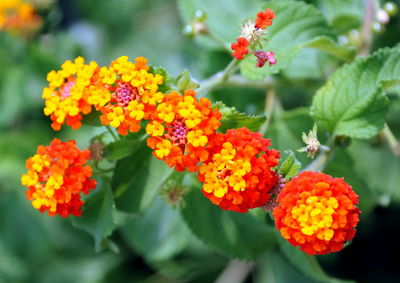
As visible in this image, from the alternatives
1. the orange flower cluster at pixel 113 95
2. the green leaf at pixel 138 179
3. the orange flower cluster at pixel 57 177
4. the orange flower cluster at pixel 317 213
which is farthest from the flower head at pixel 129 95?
the orange flower cluster at pixel 317 213

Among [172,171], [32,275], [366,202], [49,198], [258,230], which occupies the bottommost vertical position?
[32,275]

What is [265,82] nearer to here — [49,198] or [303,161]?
[303,161]

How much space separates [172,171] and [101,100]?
0.90ft

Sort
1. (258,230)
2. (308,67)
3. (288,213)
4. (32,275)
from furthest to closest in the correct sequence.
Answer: (32,275), (308,67), (258,230), (288,213)

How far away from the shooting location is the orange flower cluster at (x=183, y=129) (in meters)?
1.10

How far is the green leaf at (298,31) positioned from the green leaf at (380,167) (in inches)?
25.5

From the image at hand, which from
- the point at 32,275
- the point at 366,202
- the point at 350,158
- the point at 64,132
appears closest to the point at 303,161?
the point at 350,158

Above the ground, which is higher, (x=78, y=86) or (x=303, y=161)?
(x=78, y=86)

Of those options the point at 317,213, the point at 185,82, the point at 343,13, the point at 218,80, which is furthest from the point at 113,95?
the point at 343,13

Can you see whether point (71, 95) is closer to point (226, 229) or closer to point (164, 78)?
point (164, 78)

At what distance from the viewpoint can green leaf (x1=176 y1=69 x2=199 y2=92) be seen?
1227 mm

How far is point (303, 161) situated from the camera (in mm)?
1517

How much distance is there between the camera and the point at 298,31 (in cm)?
151

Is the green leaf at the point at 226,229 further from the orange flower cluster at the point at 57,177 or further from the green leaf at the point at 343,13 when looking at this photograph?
the green leaf at the point at 343,13
